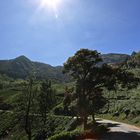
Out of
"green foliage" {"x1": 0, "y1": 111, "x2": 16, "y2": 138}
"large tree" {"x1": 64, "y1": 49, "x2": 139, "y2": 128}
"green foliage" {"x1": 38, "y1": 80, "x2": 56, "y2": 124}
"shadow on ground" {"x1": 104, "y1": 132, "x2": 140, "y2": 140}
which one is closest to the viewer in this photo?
"shadow on ground" {"x1": 104, "y1": 132, "x2": 140, "y2": 140}

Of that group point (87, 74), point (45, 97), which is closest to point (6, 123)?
point (45, 97)

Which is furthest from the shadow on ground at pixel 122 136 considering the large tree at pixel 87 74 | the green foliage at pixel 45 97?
the green foliage at pixel 45 97

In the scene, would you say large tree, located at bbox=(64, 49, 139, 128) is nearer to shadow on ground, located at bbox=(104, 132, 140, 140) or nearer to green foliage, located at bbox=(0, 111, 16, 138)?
shadow on ground, located at bbox=(104, 132, 140, 140)

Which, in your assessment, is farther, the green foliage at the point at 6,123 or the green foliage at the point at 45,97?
the green foliage at the point at 6,123

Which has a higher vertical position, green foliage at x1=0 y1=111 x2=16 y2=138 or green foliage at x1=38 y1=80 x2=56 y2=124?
green foliage at x1=38 y1=80 x2=56 y2=124

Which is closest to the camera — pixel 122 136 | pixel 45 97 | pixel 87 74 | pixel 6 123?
pixel 122 136

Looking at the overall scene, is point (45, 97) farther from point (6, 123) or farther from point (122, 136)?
point (122, 136)

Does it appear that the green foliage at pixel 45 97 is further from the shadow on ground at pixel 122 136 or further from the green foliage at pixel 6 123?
the shadow on ground at pixel 122 136

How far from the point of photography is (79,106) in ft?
130

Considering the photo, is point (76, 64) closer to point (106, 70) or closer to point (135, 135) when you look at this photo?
point (106, 70)

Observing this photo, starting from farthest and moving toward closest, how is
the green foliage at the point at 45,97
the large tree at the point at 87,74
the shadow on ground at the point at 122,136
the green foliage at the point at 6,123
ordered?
the green foliage at the point at 6,123 < the green foliage at the point at 45,97 < the large tree at the point at 87,74 < the shadow on ground at the point at 122,136

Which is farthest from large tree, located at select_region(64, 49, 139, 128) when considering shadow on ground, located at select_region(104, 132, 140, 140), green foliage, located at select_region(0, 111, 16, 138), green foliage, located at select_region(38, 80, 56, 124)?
green foliage, located at select_region(0, 111, 16, 138)

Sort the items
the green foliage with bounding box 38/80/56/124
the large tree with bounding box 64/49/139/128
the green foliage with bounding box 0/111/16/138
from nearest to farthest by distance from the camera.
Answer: the large tree with bounding box 64/49/139/128, the green foliage with bounding box 38/80/56/124, the green foliage with bounding box 0/111/16/138

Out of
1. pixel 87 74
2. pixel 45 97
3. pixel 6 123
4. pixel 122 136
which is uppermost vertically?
pixel 87 74
